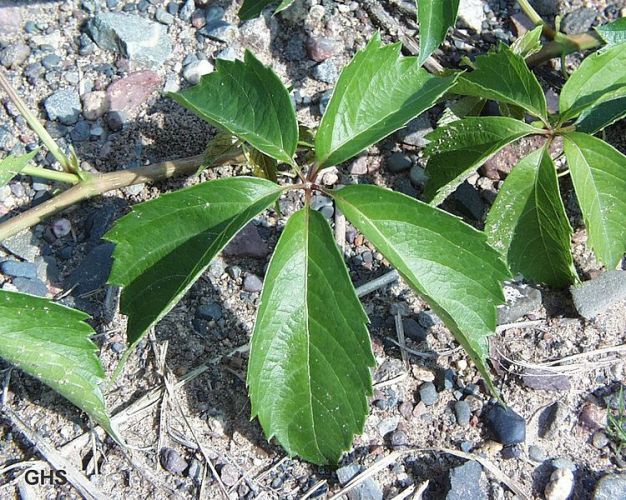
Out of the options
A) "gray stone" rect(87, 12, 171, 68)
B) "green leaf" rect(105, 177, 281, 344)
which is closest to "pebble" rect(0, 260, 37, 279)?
"green leaf" rect(105, 177, 281, 344)

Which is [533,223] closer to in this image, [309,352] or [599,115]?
[599,115]

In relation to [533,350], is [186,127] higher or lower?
higher

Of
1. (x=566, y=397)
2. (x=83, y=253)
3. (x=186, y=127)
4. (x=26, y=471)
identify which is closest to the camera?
(x=26, y=471)

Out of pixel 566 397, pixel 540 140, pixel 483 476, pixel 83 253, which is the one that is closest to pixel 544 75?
pixel 540 140

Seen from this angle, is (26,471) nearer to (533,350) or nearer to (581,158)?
(533,350)

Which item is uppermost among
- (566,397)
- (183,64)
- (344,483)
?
(183,64)

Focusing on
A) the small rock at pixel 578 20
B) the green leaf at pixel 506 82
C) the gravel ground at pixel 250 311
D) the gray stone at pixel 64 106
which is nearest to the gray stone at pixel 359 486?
the gravel ground at pixel 250 311

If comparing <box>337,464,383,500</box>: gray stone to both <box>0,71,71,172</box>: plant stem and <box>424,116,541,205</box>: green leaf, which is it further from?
<box>0,71,71,172</box>: plant stem
